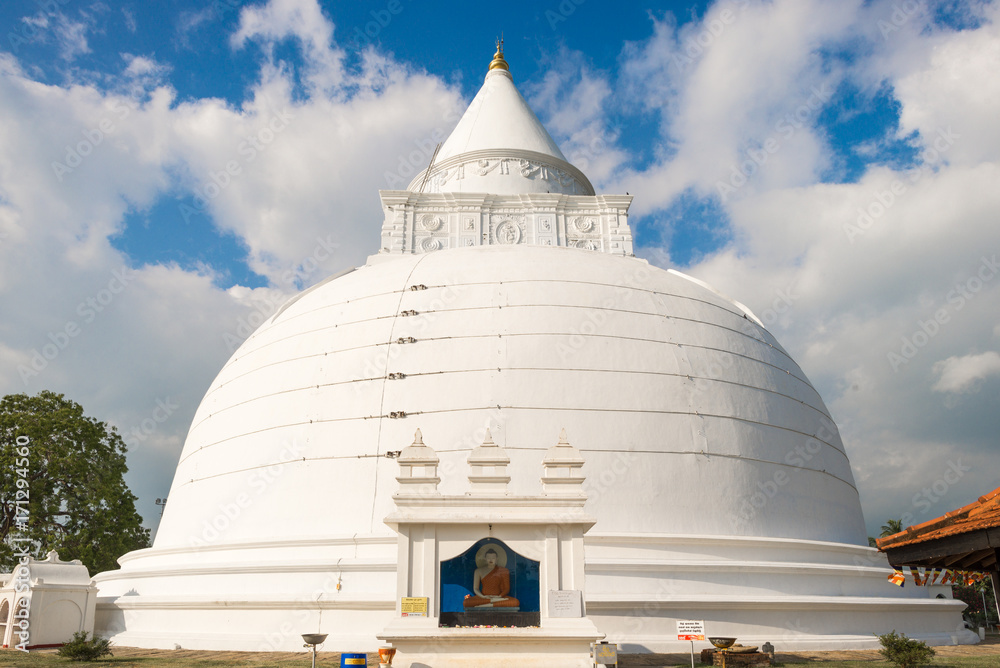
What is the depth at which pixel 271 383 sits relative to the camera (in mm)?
20203

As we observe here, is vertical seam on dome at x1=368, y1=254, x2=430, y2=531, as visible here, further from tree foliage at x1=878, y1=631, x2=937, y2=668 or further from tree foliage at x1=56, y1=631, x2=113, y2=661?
tree foliage at x1=878, y1=631, x2=937, y2=668

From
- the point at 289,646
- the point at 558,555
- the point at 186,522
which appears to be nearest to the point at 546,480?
the point at 558,555

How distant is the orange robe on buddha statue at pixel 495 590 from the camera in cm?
1105

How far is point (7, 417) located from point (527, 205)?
72.7ft

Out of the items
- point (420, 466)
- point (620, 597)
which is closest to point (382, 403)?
point (420, 466)

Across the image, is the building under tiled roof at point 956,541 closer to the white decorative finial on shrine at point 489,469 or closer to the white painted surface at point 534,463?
the white decorative finial on shrine at point 489,469

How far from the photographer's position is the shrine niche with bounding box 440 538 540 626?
11039 millimetres

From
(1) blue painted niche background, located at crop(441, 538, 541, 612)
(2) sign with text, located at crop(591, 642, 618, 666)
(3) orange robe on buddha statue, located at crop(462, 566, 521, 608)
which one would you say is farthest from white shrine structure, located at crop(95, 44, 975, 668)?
(2) sign with text, located at crop(591, 642, 618, 666)

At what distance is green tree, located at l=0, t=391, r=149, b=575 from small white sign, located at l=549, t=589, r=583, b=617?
24.2 metres

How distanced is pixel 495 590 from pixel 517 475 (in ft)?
17.3

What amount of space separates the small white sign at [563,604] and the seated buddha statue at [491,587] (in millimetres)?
542

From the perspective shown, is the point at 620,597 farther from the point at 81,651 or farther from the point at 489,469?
the point at 81,651

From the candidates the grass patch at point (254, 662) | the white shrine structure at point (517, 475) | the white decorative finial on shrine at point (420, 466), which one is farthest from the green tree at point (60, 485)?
the white decorative finial on shrine at point (420, 466)

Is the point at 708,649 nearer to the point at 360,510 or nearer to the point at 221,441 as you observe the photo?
the point at 360,510
